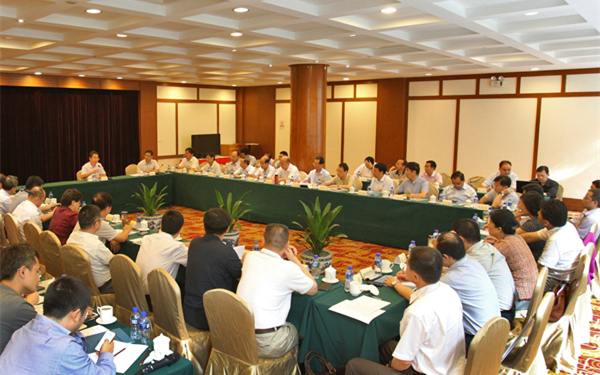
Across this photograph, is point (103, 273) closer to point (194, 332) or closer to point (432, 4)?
point (194, 332)

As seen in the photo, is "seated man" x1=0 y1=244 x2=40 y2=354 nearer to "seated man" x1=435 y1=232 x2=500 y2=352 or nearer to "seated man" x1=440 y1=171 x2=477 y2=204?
"seated man" x1=435 y1=232 x2=500 y2=352

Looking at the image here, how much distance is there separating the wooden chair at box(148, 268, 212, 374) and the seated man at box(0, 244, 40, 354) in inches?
28.3

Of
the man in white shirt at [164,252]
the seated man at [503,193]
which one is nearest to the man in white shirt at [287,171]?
the seated man at [503,193]

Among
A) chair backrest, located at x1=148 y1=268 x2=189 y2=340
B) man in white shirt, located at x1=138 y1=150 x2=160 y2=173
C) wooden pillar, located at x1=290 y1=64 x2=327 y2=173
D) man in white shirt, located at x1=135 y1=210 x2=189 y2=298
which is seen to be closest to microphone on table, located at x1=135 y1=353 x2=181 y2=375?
chair backrest, located at x1=148 y1=268 x2=189 y2=340

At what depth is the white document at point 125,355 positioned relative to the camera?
2230mm

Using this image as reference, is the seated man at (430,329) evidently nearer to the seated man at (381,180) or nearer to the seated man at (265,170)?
the seated man at (381,180)

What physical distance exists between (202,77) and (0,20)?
7.30 meters

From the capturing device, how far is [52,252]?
13.2ft

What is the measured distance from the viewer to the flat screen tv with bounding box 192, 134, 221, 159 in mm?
14695

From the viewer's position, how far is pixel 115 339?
2500 millimetres

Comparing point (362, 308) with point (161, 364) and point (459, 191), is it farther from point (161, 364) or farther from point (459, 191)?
point (459, 191)

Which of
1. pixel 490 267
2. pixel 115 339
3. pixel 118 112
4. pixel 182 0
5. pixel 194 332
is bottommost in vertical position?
pixel 194 332

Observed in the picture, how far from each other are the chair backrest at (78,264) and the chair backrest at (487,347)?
2.73 meters

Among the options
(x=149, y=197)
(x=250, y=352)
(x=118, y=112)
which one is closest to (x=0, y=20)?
(x=149, y=197)
